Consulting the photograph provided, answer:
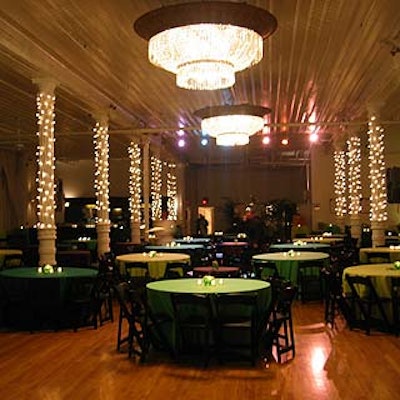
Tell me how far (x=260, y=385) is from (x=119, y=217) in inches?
807

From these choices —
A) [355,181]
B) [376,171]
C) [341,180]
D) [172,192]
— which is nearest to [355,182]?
[355,181]

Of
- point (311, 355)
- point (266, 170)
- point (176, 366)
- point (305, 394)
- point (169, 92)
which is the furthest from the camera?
point (266, 170)

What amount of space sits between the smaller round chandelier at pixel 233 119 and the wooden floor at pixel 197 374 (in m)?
3.82

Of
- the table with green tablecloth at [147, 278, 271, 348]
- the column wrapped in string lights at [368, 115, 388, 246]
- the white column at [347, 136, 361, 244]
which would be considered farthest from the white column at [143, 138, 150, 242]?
Result: the table with green tablecloth at [147, 278, 271, 348]

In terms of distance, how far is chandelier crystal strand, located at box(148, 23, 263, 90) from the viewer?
5.89 m

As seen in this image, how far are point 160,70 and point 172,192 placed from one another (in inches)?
561

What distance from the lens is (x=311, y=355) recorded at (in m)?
6.97

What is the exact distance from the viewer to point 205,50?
5.98 m

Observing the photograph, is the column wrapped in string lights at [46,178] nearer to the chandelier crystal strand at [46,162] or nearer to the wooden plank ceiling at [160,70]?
the chandelier crystal strand at [46,162]

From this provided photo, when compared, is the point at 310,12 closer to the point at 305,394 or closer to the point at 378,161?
the point at 305,394

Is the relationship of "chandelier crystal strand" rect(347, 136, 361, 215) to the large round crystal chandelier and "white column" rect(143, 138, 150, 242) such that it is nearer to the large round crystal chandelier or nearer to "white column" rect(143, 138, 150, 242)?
"white column" rect(143, 138, 150, 242)

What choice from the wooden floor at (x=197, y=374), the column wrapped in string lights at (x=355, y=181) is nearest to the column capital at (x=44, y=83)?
the wooden floor at (x=197, y=374)

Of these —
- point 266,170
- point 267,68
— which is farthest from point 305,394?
point 266,170

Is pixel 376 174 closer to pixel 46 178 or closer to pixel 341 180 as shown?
pixel 341 180
